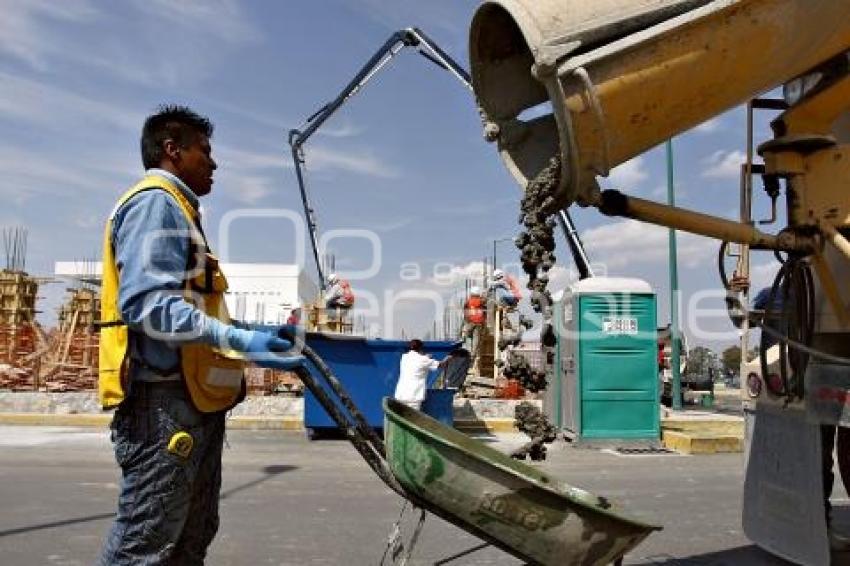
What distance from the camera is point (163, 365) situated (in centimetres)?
275

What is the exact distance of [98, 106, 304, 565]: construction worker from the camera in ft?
8.63

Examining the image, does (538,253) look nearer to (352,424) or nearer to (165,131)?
(352,424)

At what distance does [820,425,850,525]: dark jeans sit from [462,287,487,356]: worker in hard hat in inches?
488

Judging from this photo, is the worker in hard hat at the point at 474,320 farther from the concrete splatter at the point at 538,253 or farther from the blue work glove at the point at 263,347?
the blue work glove at the point at 263,347

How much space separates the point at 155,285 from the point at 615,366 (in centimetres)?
880

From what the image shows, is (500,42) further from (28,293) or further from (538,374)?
(28,293)

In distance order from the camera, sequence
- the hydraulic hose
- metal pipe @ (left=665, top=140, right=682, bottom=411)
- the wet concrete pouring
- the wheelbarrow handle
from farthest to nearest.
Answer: metal pipe @ (left=665, top=140, right=682, bottom=411), the hydraulic hose, the wet concrete pouring, the wheelbarrow handle

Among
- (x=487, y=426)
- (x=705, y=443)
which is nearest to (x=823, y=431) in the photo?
(x=705, y=443)

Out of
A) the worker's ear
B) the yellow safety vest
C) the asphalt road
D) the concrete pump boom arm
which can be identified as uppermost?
the concrete pump boom arm

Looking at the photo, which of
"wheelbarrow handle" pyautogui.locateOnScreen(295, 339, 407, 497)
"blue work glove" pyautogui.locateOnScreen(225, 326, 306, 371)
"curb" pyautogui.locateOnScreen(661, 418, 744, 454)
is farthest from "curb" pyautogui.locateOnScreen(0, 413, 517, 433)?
"blue work glove" pyautogui.locateOnScreen(225, 326, 306, 371)

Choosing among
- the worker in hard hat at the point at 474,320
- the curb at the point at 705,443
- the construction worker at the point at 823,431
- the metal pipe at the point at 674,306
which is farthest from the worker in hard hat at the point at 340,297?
the construction worker at the point at 823,431

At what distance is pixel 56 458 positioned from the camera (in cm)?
896

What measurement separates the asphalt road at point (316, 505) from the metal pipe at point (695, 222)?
68.0 inches

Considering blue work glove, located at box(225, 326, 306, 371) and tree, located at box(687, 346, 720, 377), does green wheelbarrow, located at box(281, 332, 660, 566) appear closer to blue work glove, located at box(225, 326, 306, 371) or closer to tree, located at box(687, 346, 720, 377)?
blue work glove, located at box(225, 326, 306, 371)
